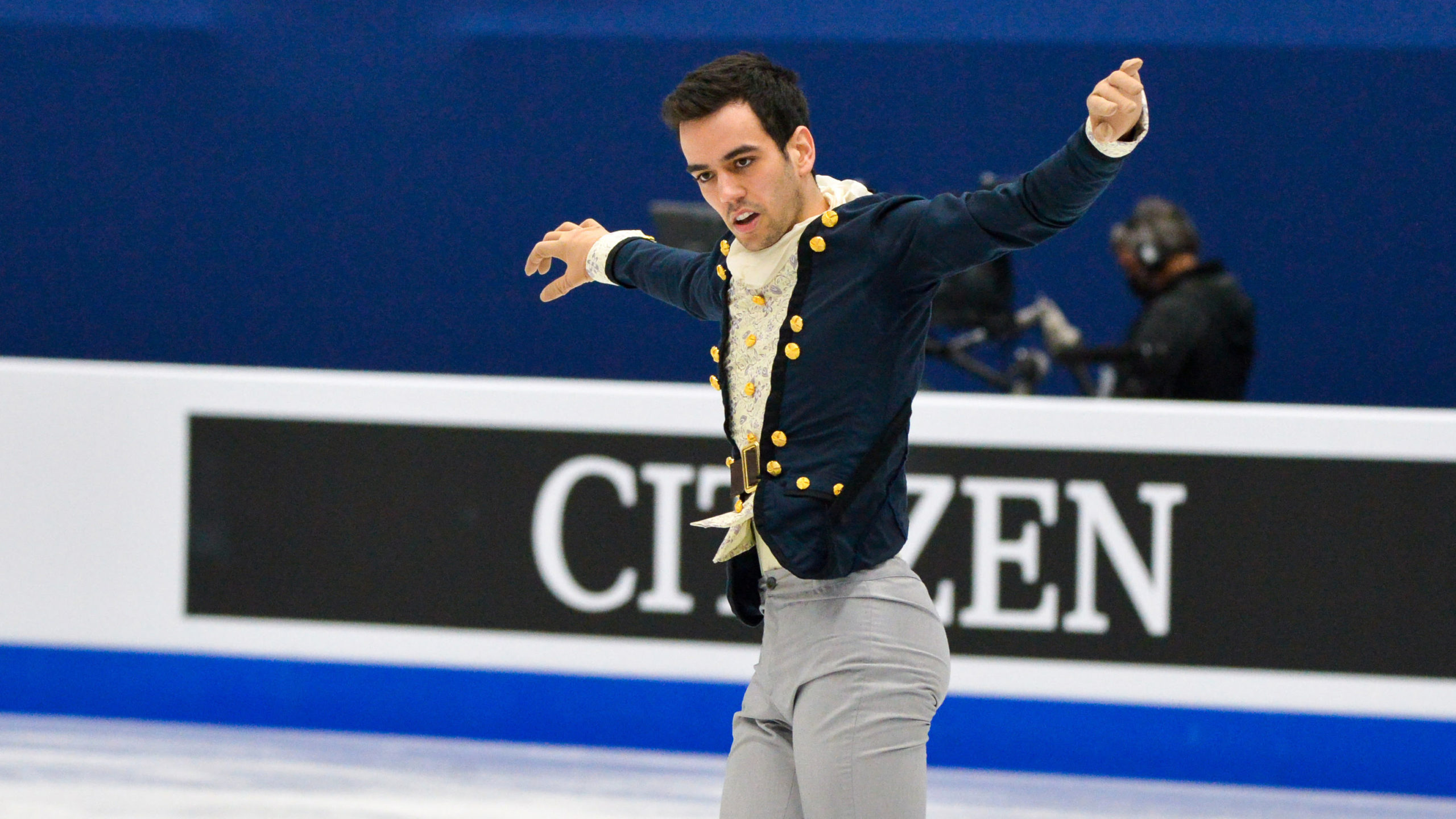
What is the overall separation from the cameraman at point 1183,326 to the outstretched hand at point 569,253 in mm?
3216

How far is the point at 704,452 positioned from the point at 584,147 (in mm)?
3012

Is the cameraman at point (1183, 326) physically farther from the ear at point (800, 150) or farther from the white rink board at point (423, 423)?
the ear at point (800, 150)

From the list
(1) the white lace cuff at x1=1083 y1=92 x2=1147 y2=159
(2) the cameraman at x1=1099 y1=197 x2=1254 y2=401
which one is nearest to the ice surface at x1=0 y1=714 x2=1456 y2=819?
(2) the cameraman at x1=1099 y1=197 x2=1254 y2=401

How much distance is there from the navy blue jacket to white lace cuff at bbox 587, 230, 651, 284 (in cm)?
47

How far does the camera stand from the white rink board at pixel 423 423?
3.98m

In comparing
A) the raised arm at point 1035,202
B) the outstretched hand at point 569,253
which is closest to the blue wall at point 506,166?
the outstretched hand at point 569,253

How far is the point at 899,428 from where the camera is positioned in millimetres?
1813

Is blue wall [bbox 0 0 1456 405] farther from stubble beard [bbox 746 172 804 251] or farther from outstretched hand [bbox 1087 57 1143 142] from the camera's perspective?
outstretched hand [bbox 1087 57 1143 142]

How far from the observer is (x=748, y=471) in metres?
1.85

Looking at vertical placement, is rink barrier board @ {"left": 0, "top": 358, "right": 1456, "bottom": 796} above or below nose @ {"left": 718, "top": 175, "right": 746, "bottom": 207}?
below

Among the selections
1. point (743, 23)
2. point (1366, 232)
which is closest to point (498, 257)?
point (743, 23)

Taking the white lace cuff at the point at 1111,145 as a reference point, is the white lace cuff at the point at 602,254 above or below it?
below

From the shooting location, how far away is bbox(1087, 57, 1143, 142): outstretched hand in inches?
62.0

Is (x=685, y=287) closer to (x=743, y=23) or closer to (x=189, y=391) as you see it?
(x=189, y=391)
